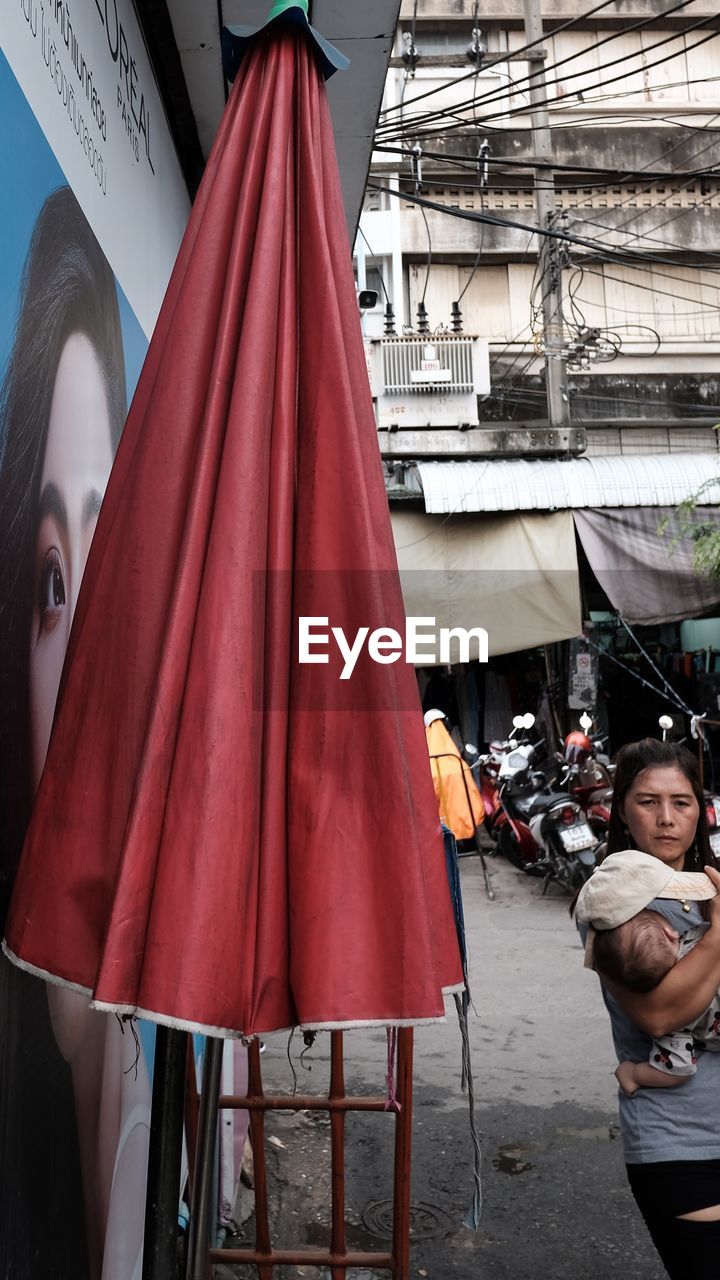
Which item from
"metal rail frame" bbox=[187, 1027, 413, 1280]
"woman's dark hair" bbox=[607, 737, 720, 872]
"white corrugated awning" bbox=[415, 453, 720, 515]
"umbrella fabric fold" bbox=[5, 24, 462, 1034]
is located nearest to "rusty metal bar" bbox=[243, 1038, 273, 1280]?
"metal rail frame" bbox=[187, 1027, 413, 1280]

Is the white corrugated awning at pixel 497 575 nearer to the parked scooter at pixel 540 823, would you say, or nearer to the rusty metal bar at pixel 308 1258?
the parked scooter at pixel 540 823

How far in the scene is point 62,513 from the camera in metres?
1.79

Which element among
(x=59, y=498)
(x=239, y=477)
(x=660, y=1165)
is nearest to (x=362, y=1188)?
(x=660, y=1165)

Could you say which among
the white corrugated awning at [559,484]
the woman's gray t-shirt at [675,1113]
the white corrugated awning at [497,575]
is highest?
the white corrugated awning at [559,484]

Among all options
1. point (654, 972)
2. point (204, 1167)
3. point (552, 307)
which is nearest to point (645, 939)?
point (654, 972)

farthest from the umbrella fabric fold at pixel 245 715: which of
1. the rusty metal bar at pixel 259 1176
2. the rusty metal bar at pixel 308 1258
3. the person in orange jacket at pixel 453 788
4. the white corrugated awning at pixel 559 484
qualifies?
the white corrugated awning at pixel 559 484

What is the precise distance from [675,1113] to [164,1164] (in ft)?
3.89

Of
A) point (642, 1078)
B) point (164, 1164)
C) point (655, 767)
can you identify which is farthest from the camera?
point (655, 767)

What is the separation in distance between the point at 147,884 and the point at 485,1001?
18.4 ft

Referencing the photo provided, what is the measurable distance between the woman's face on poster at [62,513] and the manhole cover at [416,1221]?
9.33ft

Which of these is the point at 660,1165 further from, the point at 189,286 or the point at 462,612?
the point at 462,612

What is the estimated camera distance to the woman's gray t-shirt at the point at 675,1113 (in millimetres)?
2041

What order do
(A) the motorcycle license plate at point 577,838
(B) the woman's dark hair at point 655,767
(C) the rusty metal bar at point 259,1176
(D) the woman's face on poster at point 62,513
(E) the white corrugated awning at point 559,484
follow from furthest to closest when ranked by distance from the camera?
(E) the white corrugated awning at point 559,484 → (A) the motorcycle license plate at point 577,838 → (C) the rusty metal bar at point 259,1176 → (B) the woman's dark hair at point 655,767 → (D) the woman's face on poster at point 62,513

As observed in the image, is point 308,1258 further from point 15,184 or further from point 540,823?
point 540,823
